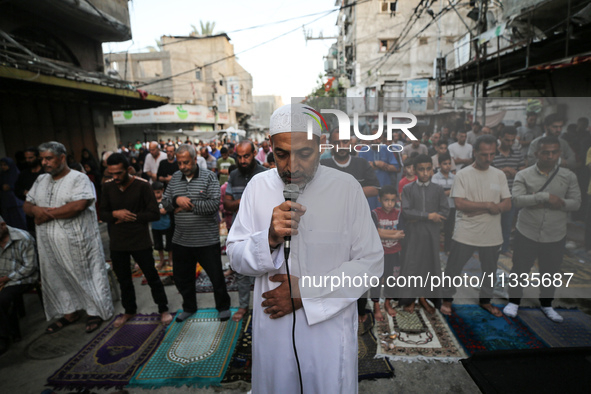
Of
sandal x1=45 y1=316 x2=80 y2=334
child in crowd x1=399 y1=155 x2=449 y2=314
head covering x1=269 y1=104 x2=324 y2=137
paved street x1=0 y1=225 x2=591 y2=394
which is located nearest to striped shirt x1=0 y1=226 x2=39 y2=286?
sandal x1=45 y1=316 x2=80 y2=334

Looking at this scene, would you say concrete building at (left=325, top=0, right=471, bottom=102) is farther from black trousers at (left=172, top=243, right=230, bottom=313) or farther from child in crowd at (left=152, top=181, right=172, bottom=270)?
black trousers at (left=172, top=243, right=230, bottom=313)

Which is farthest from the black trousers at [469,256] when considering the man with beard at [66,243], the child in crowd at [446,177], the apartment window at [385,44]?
the apartment window at [385,44]

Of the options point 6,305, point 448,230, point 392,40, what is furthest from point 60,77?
point 392,40

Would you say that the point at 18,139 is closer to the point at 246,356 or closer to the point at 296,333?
the point at 246,356

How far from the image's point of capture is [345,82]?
3550cm

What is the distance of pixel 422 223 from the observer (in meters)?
2.75

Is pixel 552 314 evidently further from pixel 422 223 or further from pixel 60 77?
pixel 60 77

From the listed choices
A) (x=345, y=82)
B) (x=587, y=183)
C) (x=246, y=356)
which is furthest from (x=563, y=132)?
(x=345, y=82)

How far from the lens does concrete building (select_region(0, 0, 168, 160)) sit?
269 inches

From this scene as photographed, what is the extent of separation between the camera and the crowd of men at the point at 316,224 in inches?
59.5

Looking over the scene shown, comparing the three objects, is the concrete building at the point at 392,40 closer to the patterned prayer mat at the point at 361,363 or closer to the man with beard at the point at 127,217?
the man with beard at the point at 127,217

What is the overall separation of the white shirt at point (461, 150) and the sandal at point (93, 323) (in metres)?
3.90

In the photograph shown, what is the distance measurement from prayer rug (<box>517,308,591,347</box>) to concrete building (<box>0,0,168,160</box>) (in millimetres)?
8865

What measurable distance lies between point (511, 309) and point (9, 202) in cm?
721
